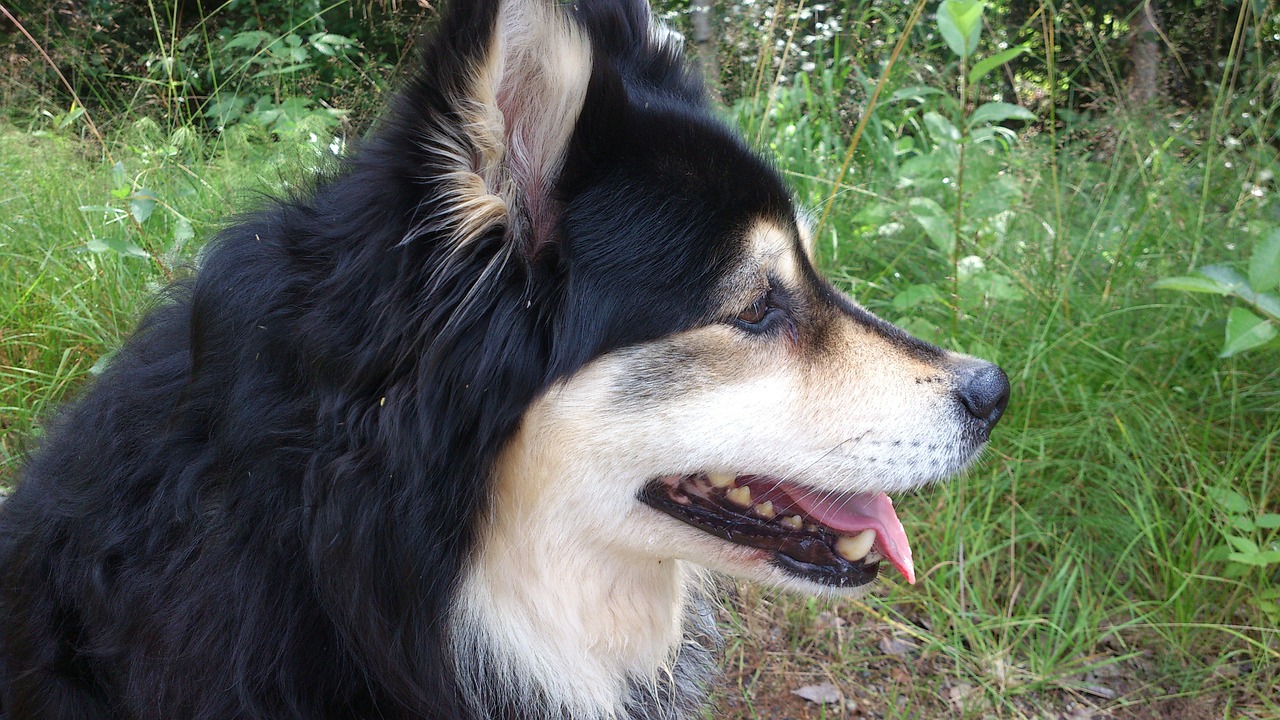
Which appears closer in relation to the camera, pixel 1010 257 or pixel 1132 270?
pixel 1132 270

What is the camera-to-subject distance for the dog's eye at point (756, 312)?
1.72 m

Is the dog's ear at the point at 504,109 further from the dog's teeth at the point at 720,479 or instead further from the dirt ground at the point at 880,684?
the dirt ground at the point at 880,684

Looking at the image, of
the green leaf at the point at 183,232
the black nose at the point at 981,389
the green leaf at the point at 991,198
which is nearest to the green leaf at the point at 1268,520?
the black nose at the point at 981,389

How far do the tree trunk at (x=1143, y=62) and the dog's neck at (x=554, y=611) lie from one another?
334 cm

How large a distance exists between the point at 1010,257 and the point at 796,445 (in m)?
2.23

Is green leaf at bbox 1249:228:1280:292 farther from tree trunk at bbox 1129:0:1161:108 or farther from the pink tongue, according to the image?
tree trunk at bbox 1129:0:1161:108

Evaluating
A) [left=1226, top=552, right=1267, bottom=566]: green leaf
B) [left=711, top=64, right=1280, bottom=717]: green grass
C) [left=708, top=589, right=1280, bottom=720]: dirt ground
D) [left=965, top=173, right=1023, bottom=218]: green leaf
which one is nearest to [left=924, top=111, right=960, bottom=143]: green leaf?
[left=965, top=173, right=1023, bottom=218]: green leaf

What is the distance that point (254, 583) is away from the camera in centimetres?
155

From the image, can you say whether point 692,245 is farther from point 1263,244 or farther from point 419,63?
point 1263,244

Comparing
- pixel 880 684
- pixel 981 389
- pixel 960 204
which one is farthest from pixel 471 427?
pixel 960 204

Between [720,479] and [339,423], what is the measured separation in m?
0.71

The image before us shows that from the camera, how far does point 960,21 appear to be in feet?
8.56

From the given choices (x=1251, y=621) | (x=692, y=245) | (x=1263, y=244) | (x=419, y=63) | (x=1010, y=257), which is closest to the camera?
(x=419, y=63)

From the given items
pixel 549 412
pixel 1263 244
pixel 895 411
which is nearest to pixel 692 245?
pixel 549 412
